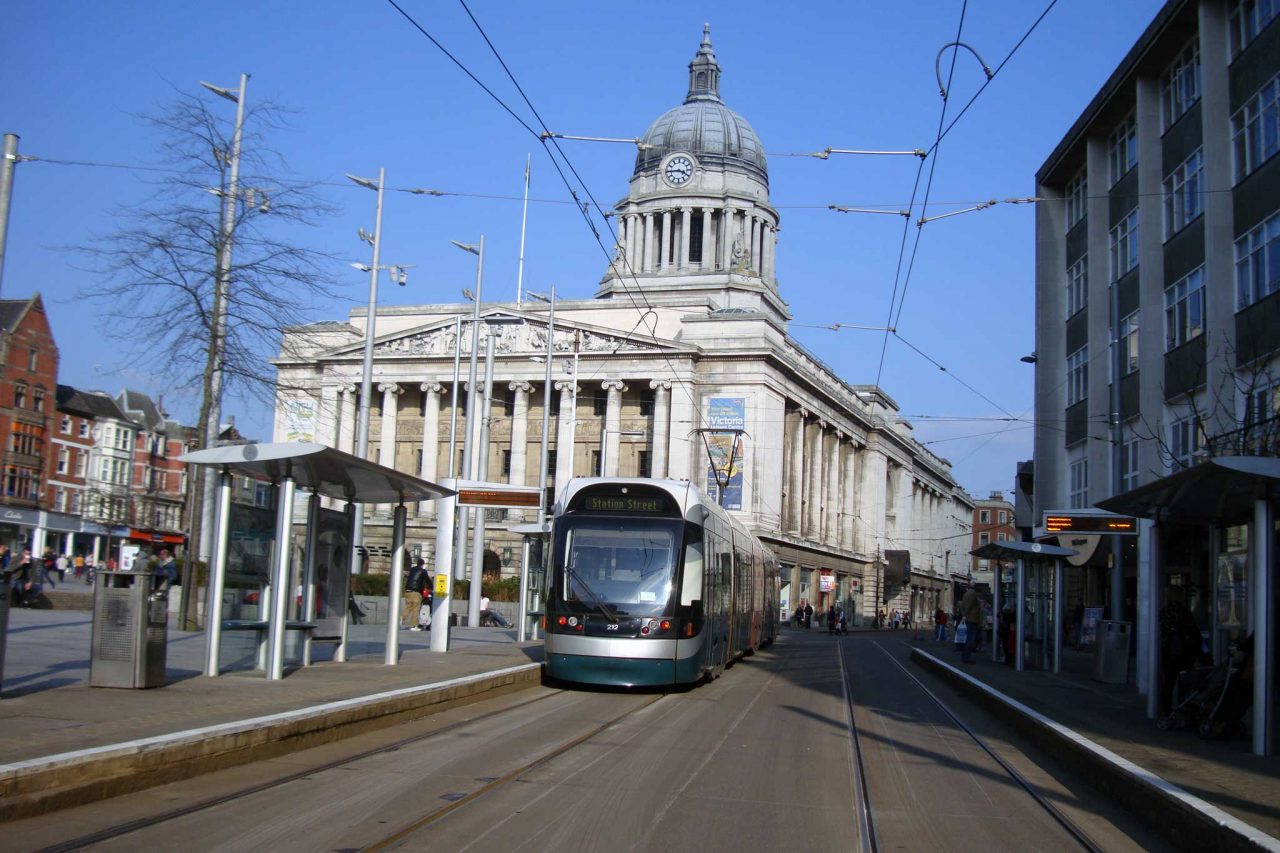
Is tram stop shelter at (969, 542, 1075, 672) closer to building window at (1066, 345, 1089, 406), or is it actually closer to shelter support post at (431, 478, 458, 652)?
building window at (1066, 345, 1089, 406)

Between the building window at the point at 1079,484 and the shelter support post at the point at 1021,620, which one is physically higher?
the building window at the point at 1079,484

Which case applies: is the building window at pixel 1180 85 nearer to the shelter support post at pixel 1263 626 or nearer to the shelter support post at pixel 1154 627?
the shelter support post at pixel 1154 627

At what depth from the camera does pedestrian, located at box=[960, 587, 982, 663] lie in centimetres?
3073

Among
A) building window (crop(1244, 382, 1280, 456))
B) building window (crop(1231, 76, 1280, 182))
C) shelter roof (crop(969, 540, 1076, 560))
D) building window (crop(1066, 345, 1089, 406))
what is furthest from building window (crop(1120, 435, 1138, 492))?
building window (crop(1244, 382, 1280, 456))

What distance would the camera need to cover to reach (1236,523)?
16.6 m

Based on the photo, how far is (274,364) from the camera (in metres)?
25.2

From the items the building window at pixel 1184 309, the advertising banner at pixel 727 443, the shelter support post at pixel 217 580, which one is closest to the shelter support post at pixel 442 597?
the shelter support post at pixel 217 580

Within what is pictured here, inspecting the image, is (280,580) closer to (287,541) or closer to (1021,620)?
(287,541)

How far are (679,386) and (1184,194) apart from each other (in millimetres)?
48173

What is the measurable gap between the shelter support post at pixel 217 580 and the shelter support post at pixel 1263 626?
10908mm

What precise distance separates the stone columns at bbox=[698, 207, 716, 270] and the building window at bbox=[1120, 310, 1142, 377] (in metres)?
63.6

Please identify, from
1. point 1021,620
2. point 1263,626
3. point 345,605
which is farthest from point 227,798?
point 1021,620

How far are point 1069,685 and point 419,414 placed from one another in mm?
66863

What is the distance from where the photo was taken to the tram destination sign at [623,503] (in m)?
19.8
